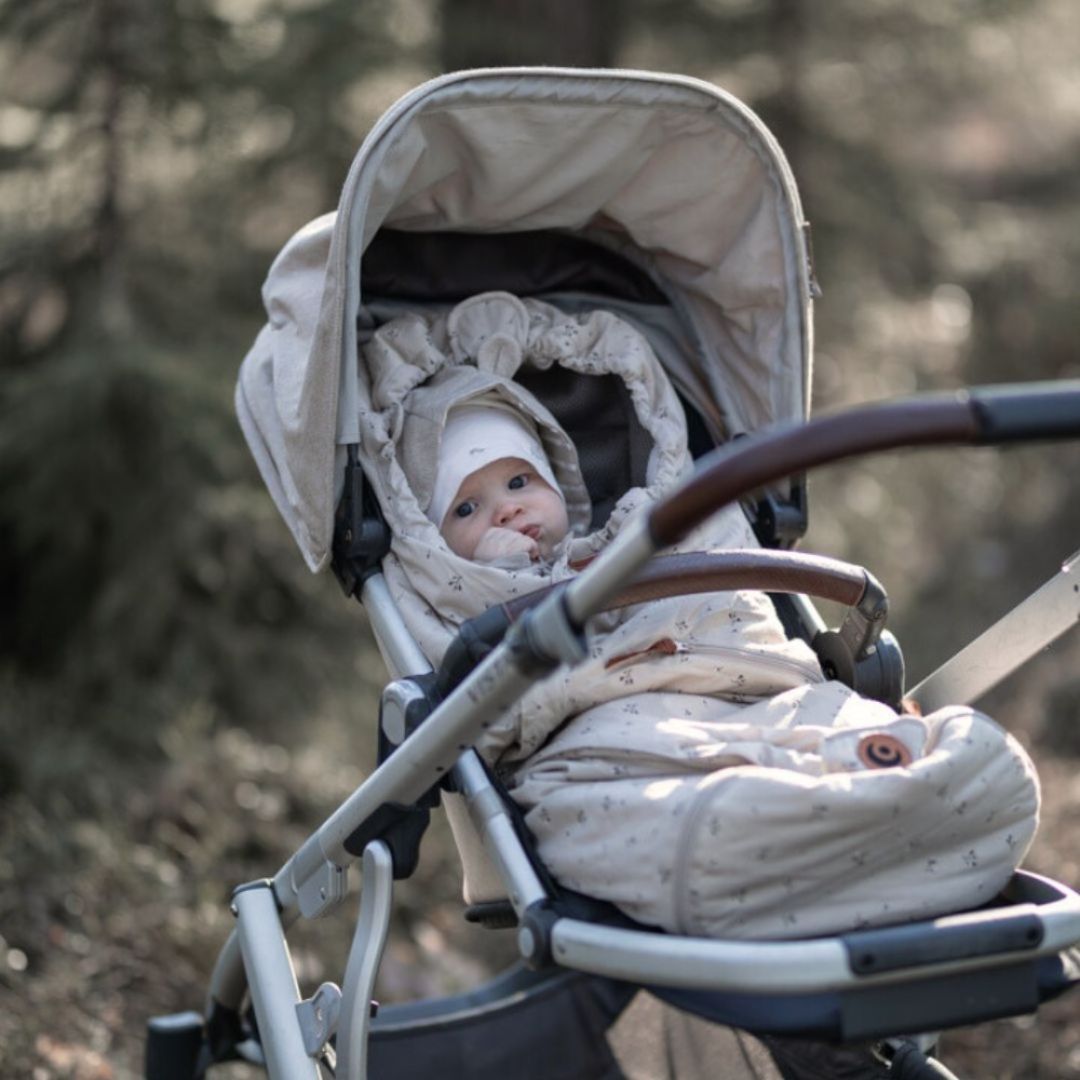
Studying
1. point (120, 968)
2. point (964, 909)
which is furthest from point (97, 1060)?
point (964, 909)

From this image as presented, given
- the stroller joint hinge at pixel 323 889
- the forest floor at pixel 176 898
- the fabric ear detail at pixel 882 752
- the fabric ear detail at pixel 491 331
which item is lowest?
the forest floor at pixel 176 898

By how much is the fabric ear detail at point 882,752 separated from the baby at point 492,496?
84cm

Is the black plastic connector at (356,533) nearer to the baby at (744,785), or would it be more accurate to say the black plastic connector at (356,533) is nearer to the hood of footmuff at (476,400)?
the hood of footmuff at (476,400)

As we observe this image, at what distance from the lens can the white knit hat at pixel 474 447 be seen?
10.2 feet

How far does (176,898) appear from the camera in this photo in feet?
14.3

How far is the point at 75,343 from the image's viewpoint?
550cm

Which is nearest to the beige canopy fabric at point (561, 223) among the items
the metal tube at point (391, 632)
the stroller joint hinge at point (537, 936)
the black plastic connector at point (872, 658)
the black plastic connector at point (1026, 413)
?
the metal tube at point (391, 632)

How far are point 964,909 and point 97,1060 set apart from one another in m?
2.14

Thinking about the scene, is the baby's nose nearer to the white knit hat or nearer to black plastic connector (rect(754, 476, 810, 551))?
the white knit hat

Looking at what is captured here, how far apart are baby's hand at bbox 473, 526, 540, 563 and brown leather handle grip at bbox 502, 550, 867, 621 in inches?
12.0

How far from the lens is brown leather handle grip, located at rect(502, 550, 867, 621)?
2.61m

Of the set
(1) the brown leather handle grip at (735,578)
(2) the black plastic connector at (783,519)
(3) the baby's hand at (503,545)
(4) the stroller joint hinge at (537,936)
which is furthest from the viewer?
(2) the black plastic connector at (783,519)

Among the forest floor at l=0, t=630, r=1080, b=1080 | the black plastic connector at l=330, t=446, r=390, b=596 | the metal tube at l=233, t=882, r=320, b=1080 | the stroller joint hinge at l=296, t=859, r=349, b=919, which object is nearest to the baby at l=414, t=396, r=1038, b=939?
the stroller joint hinge at l=296, t=859, r=349, b=919

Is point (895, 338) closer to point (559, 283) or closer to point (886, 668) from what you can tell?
point (559, 283)
